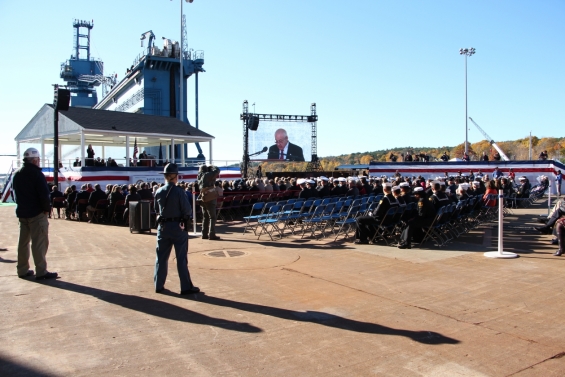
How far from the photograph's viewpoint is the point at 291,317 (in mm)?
5488

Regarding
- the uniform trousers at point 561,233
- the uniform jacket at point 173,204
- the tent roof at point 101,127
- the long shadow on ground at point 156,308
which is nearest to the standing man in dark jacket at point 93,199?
the long shadow on ground at point 156,308

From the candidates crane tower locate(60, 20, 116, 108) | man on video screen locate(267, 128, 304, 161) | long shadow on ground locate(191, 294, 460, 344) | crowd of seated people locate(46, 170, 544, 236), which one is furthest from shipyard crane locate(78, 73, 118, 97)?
long shadow on ground locate(191, 294, 460, 344)

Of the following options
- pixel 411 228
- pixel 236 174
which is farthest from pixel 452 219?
pixel 236 174

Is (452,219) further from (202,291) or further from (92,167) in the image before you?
(92,167)

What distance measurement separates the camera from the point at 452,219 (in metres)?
11.6

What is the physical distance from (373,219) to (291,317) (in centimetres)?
570

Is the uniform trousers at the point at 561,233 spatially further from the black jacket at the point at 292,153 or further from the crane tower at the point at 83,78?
the crane tower at the point at 83,78

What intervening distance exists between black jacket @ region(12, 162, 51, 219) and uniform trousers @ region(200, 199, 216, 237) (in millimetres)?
4649

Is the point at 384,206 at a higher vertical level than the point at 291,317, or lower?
higher

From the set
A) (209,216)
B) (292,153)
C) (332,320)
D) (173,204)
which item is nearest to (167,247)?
(173,204)

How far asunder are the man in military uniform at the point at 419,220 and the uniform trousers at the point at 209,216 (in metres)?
4.21

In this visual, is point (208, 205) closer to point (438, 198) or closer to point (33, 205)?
point (33, 205)

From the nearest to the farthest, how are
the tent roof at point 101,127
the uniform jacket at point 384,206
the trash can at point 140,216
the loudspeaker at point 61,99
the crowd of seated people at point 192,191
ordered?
the uniform jacket at point 384,206, the trash can at point 140,216, the crowd of seated people at point 192,191, the loudspeaker at point 61,99, the tent roof at point 101,127

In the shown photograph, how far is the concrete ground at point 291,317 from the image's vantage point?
167 inches
